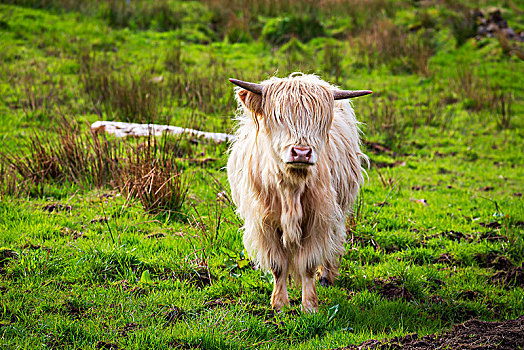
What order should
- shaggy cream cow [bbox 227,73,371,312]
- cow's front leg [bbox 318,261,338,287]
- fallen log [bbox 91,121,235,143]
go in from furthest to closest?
fallen log [bbox 91,121,235,143] < cow's front leg [bbox 318,261,338,287] < shaggy cream cow [bbox 227,73,371,312]

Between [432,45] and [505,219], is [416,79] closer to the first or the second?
[432,45]

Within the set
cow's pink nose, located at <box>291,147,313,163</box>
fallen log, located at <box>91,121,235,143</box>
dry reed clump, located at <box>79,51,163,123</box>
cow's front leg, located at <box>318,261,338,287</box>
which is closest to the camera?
cow's pink nose, located at <box>291,147,313,163</box>

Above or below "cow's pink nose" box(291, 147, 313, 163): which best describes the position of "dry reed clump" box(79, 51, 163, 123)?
below

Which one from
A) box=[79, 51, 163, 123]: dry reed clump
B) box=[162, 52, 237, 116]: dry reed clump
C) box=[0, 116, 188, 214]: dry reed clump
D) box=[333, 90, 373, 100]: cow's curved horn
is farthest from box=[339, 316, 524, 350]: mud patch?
box=[162, 52, 237, 116]: dry reed clump

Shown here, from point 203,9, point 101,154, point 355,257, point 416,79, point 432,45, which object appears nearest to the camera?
point 355,257

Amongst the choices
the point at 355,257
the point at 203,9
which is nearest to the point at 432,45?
the point at 203,9

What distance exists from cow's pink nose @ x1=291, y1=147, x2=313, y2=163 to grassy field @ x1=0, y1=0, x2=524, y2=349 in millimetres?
1111

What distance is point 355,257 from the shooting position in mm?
4312

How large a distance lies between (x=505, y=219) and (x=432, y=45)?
24.5ft

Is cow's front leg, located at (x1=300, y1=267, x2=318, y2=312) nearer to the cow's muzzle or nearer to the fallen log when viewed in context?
the cow's muzzle

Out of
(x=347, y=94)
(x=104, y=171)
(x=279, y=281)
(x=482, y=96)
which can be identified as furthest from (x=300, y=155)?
(x=482, y=96)

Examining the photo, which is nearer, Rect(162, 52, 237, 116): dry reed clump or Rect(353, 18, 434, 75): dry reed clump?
Rect(162, 52, 237, 116): dry reed clump

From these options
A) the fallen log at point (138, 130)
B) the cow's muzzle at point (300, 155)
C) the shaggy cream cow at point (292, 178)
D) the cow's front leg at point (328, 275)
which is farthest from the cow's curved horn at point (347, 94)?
the fallen log at point (138, 130)

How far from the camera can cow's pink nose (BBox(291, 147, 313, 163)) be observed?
289 cm
